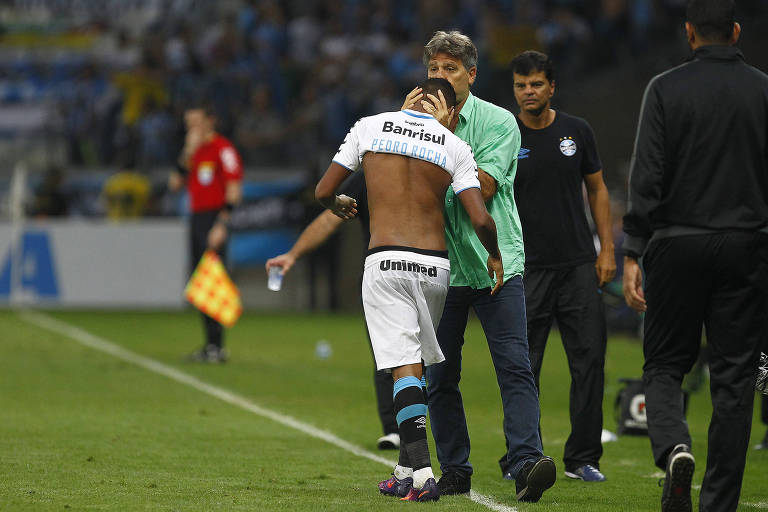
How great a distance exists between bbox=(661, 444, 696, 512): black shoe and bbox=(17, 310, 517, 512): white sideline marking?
0.94 meters

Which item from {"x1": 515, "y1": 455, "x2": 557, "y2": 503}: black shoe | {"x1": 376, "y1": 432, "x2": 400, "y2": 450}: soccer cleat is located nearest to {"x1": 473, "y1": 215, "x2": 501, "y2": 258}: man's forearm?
{"x1": 515, "y1": 455, "x2": 557, "y2": 503}: black shoe

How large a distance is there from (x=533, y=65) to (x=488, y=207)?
126 cm

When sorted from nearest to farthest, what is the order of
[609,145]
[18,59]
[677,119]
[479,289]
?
[677,119] → [479,289] → [609,145] → [18,59]

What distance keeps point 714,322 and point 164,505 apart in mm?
2532

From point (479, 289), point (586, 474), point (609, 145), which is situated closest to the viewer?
point (479, 289)

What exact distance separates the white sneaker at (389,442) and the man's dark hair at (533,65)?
2.33 metres

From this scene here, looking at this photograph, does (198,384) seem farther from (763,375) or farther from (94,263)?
(94,263)

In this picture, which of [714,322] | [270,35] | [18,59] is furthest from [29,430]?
[18,59]

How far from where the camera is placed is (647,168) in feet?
19.1

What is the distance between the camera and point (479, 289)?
678cm

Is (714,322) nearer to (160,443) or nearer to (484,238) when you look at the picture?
(484,238)

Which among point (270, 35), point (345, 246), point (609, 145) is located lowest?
point (345, 246)

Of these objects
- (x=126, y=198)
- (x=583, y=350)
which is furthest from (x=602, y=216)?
(x=126, y=198)

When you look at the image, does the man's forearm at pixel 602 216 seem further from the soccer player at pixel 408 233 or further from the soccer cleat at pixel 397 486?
the soccer cleat at pixel 397 486
